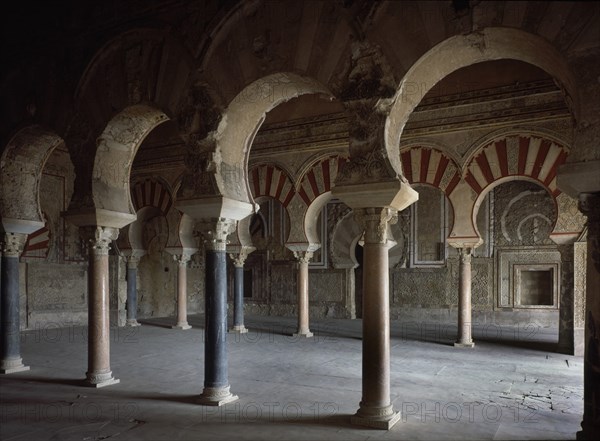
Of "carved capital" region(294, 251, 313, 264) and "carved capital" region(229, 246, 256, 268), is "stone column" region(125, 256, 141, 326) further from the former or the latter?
"carved capital" region(294, 251, 313, 264)

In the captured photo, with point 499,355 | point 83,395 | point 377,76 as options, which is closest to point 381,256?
point 377,76

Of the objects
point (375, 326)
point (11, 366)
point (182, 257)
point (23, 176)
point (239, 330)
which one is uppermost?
point (23, 176)

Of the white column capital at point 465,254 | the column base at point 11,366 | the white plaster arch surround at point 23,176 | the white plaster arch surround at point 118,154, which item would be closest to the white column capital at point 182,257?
the white plaster arch surround at point 23,176

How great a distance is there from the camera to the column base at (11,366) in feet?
18.9

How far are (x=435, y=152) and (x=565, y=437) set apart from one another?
5.06m

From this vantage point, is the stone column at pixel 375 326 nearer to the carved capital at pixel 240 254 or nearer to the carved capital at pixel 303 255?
the carved capital at pixel 303 255

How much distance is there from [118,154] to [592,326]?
463 centimetres

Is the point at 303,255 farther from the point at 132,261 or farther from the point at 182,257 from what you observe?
the point at 132,261

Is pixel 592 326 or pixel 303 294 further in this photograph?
pixel 303 294

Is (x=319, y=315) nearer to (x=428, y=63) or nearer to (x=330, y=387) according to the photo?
(x=330, y=387)

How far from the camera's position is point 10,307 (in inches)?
235

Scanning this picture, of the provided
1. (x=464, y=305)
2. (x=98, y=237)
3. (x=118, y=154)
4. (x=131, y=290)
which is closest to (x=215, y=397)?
(x=98, y=237)

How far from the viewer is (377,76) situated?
3.78 metres

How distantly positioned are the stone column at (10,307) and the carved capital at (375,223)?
14.5 ft
